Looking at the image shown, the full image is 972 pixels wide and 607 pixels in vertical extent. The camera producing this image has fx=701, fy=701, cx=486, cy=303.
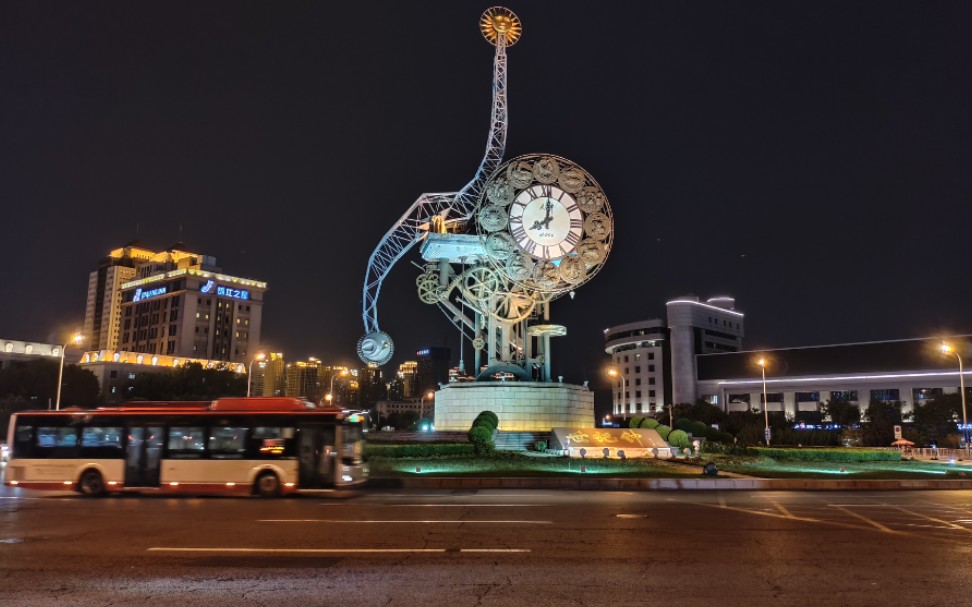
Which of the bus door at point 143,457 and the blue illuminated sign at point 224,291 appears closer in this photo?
the bus door at point 143,457

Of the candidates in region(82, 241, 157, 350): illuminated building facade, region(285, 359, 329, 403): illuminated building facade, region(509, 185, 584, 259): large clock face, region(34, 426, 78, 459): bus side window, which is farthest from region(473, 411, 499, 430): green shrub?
region(82, 241, 157, 350): illuminated building facade

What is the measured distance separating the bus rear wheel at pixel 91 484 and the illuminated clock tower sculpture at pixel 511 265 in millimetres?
32584

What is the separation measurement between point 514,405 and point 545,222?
13.7 metres

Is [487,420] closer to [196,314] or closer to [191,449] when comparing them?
[191,449]

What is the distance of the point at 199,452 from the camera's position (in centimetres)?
2136

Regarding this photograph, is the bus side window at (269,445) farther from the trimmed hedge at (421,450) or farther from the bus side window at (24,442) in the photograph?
the trimmed hedge at (421,450)

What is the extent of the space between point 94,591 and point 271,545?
11.9 feet

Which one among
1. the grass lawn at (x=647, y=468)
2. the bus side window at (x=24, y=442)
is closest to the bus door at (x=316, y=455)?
the grass lawn at (x=647, y=468)

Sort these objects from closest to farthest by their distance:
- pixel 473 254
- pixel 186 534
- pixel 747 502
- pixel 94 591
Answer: pixel 94 591 < pixel 186 534 < pixel 747 502 < pixel 473 254

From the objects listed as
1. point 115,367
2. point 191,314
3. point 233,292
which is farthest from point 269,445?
point 233,292

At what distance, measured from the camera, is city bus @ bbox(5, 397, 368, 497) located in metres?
21.2

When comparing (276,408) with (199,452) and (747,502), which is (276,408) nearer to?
(199,452)

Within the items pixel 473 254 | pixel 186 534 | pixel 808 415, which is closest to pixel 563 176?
pixel 473 254

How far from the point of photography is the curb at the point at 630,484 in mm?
24781
